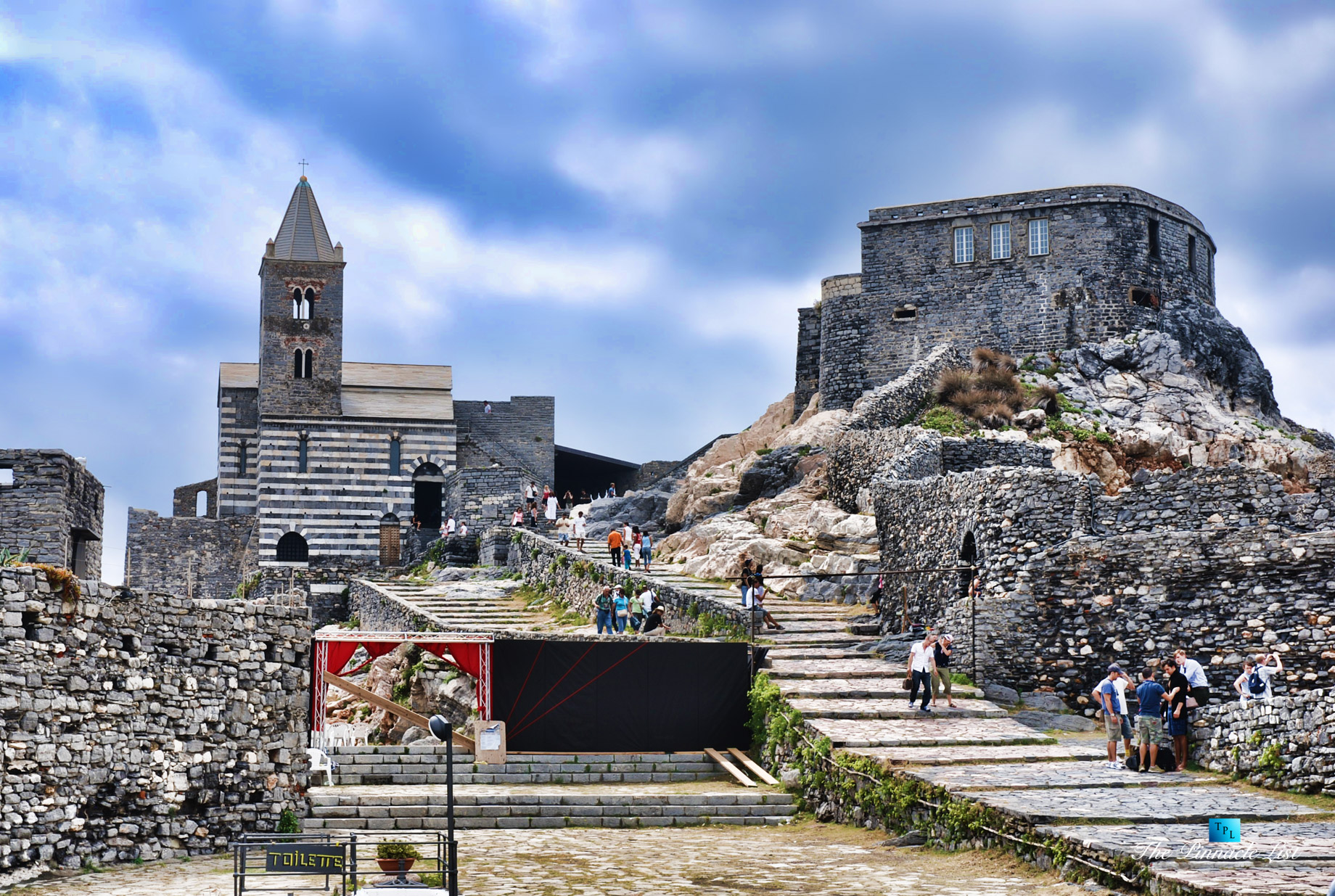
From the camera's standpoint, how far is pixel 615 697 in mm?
20672

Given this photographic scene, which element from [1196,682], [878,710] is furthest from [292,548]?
[1196,682]

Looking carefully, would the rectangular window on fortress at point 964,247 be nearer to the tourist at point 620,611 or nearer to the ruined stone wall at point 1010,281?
the ruined stone wall at point 1010,281

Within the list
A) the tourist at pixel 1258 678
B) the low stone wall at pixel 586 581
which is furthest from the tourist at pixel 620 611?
the tourist at pixel 1258 678

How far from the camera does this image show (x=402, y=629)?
30234mm

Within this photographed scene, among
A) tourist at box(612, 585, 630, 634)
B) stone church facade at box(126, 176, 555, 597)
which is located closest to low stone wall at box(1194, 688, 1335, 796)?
tourist at box(612, 585, 630, 634)

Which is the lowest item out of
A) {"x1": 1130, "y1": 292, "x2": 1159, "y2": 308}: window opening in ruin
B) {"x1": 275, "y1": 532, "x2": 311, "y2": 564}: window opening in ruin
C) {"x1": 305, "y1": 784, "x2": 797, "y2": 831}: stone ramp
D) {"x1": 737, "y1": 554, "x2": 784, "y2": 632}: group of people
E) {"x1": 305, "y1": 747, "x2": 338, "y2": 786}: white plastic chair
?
{"x1": 305, "y1": 784, "x2": 797, "y2": 831}: stone ramp

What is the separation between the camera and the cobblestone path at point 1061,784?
36.5 feet

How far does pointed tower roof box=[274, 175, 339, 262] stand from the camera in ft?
165

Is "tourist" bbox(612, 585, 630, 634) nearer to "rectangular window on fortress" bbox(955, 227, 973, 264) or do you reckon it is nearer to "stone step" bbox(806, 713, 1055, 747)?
"stone step" bbox(806, 713, 1055, 747)

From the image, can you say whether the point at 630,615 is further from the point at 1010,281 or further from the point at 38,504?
the point at 1010,281

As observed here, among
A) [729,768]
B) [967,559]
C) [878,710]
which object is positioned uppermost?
[967,559]

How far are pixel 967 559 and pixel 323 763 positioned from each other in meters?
10.8

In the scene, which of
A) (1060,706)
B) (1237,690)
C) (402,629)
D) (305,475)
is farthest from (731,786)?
(305,475)

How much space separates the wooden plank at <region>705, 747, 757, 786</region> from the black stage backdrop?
280 mm
